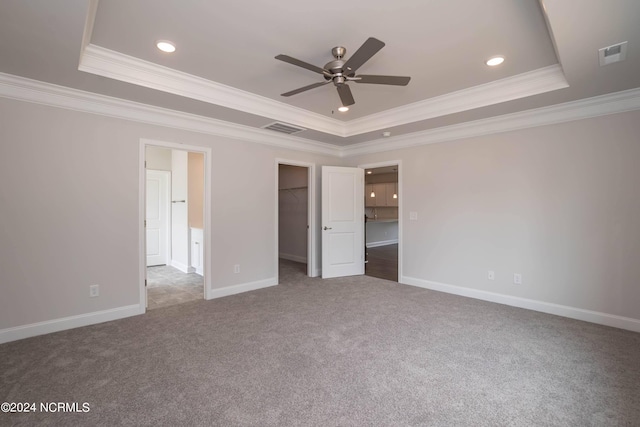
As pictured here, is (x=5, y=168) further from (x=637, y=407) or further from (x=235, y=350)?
(x=637, y=407)

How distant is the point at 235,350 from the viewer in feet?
9.00

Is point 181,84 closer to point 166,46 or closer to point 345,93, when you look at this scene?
point 166,46

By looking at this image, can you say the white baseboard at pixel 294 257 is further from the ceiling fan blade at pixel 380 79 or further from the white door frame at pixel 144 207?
the ceiling fan blade at pixel 380 79

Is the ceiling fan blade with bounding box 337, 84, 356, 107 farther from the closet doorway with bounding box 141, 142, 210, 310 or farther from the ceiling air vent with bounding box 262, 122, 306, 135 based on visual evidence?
the closet doorway with bounding box 141, 142, 210, 310

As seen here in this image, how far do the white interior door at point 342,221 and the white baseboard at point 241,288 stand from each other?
Result: 1081mm

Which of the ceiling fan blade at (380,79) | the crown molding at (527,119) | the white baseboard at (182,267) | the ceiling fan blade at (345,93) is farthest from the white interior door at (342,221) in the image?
the ceiling fan blade at (380,79)

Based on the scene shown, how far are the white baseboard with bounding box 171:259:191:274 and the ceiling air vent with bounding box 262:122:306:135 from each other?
3.37m

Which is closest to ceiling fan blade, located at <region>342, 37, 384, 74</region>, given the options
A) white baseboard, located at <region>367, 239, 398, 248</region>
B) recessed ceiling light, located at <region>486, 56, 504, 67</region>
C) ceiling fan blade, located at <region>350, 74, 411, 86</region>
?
ceiling fan blade, located at <region>350, 74, 411, 86</region>

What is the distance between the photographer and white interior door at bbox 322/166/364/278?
5544 mm

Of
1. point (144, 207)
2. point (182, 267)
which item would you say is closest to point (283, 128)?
point (144, 207)

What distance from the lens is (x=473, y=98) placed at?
369 centimetres

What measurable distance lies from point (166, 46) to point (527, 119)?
14.0 ft

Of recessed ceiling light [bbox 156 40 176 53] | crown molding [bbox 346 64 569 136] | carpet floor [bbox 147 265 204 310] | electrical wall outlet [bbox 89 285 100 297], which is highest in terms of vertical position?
recessed ceiling light [bbox 156 40 176 53]

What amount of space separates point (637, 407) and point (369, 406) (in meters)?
1.80
